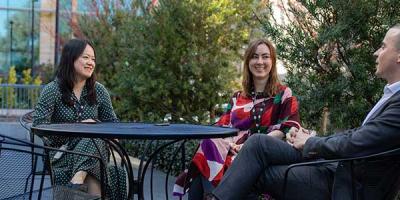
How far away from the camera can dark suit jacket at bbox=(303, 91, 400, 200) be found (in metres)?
2.89

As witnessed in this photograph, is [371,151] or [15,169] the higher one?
[371,151]

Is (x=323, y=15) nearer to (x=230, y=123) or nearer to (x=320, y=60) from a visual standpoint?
(x=320, y=60)

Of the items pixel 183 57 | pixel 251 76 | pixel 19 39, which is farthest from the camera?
pixel 19 39

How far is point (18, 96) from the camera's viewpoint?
1259cm

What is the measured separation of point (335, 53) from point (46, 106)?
2455mm

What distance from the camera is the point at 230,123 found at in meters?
4.25

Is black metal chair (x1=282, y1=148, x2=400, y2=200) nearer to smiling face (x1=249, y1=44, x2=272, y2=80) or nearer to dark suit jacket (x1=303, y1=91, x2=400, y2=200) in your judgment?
dark suit jacket (x1=303, y1=91, x2=400, y2=200)

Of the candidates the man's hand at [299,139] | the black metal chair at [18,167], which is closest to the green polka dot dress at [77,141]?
the black metal chair at [18,167]

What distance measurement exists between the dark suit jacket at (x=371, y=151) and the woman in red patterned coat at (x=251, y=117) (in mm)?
858

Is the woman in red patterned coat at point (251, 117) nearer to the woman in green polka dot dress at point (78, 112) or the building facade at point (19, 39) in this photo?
the woman in green polka dot dress at point (78, 112)

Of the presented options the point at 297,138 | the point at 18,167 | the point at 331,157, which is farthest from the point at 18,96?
the point at 331,157

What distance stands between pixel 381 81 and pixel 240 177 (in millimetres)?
2076

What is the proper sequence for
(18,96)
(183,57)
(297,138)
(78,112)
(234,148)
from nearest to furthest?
1. (297,138)
2. (234,148)
3. (78,112)
4. (183,57)
5. (18,96)

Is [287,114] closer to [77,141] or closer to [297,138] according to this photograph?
[297,138]
